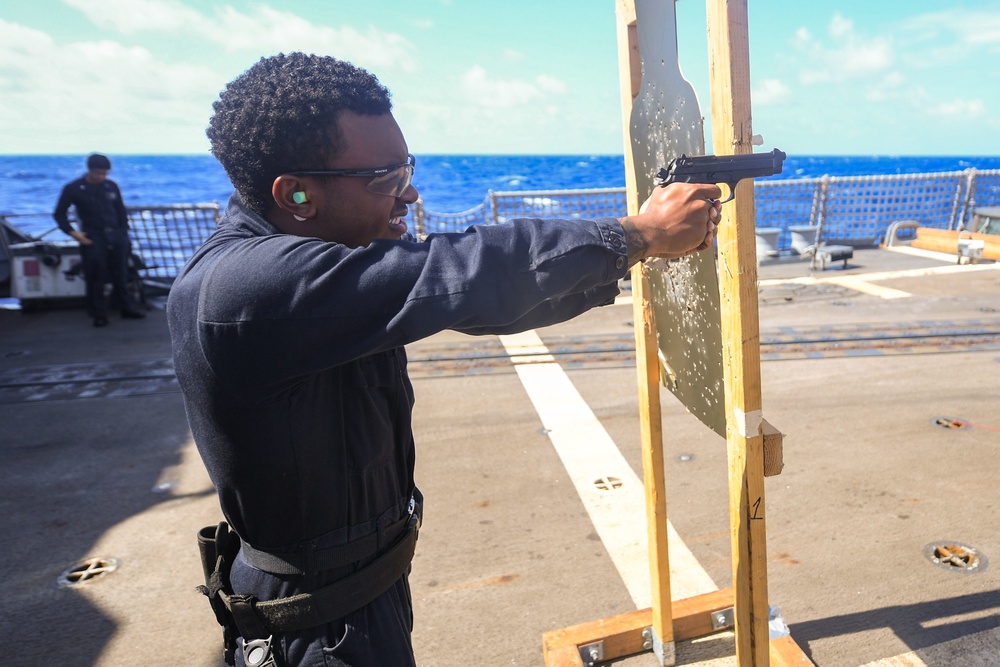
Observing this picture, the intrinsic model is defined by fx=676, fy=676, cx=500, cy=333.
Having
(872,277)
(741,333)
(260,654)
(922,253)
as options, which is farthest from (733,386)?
(922,253)

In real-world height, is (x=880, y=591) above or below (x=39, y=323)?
below

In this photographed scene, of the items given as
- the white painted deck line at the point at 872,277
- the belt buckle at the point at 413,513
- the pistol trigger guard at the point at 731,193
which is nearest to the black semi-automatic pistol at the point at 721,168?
the pistol trigger guard at the point at 731,193

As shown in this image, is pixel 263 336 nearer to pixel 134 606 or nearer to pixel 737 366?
pixel 737 366

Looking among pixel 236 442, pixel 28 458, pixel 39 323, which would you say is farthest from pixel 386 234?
pixel 39 323

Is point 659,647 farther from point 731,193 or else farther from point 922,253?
point 922,253

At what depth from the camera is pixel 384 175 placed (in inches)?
57.6

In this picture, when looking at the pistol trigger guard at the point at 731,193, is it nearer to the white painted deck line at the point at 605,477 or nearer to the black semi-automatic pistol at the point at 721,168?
the black semi-automatic pistol at the point at 721,168

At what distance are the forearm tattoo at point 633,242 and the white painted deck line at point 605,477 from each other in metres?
2.15

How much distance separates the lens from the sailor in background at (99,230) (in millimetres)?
7574

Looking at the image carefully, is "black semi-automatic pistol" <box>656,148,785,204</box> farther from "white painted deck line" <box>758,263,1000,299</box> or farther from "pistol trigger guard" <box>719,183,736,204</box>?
"white painted deck line" <box>758,263,1000,299</box>

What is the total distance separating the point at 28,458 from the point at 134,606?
2317 mm

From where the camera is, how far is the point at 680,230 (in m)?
1.46

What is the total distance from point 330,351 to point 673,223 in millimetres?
768

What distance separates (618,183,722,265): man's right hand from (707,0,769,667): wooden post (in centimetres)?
13
